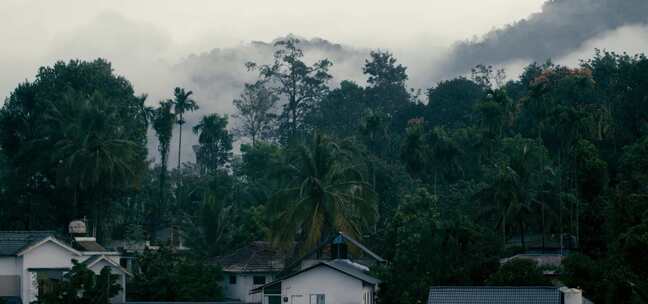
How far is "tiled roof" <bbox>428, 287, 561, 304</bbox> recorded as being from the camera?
164ft

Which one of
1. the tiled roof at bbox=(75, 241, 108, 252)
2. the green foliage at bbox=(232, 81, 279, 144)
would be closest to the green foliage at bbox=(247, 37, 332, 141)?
the green foliage at bbox=(232, 81, 279, 144)

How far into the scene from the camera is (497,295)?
166 feet

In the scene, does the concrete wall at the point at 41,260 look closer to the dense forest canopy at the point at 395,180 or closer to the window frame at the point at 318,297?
the dense forest canopy at the point at 395,180

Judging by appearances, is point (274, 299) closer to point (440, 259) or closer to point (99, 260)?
point (440, 259)

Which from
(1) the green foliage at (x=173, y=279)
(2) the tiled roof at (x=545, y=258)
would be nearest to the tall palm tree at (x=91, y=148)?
(1) the green foliage at (x=173, y=279)

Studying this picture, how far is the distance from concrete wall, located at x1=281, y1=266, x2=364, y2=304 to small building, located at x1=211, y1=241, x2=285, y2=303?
13730mm

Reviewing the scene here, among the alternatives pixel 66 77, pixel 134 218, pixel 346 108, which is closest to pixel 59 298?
pixel 66 77

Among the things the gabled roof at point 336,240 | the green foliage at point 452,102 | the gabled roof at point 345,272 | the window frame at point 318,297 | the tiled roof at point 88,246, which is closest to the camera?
the gabled roof at point 345,272

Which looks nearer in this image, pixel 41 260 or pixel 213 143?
pixel 41 260

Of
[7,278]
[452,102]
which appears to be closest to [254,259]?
[7,278]

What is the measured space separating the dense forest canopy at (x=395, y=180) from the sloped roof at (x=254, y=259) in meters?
2.23

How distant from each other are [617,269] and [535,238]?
3711cm

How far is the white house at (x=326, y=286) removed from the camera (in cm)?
6366

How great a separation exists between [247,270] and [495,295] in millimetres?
31371
